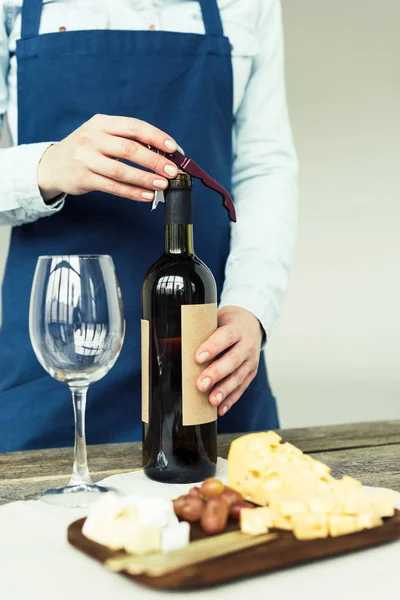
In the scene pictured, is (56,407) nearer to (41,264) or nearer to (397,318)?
(41,264)

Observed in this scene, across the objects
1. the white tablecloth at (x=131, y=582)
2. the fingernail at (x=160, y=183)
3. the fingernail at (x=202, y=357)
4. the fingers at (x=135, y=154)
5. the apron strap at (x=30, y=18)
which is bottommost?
the white tablecloth at (x=131, y=582)

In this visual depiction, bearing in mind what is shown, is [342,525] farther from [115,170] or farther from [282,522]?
[115,170]

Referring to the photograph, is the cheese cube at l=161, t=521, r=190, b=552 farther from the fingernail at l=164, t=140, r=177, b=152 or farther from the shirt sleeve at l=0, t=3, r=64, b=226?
the shirt sleeve at l=0, t=3, r=64, b=226

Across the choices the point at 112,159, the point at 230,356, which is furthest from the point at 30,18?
the point at 230,356

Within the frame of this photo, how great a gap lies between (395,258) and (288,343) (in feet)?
2.36

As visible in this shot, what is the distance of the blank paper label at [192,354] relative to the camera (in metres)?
0.87

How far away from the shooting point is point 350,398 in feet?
12.8

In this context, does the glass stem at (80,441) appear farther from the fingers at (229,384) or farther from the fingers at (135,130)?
the fingers at (135,130)

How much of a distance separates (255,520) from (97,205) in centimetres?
72

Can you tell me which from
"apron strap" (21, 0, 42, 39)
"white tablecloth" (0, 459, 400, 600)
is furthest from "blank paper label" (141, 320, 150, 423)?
"apron strap" (21, 0, 42, 39)

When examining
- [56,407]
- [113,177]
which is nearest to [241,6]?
[113,177]

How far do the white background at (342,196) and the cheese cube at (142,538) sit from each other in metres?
3.42

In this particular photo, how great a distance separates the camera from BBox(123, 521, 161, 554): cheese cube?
23.0 inches

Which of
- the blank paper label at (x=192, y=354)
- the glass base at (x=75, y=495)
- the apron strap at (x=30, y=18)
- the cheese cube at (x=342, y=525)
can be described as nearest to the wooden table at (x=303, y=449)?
the glass base at (x=75, y=495)
